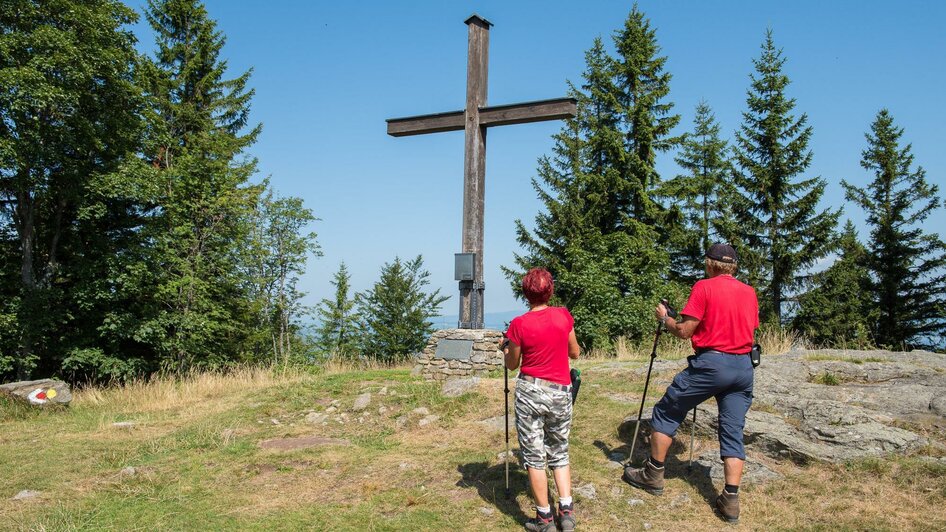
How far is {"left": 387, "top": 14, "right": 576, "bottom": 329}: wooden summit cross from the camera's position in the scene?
10.9 m

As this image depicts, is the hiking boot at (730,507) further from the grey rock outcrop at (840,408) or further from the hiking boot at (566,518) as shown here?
the grey rock outcrop at (840,408)

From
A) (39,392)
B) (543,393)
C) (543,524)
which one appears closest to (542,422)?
(543,393)

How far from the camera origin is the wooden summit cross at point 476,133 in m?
10.9

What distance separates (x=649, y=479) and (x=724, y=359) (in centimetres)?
124

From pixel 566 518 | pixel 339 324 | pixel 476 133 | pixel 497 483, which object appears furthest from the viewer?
pixel 339 324

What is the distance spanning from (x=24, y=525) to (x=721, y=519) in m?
5.52

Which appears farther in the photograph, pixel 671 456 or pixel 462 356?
pixel 462 356

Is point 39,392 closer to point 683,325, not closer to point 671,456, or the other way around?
point 671,456

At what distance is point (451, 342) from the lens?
10750 mm

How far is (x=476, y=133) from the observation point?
1125 centimetres

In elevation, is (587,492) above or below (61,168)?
below

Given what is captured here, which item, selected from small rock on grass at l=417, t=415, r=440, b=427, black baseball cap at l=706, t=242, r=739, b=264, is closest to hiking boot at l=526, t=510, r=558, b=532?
black baseball cap at l=706, t=242, r=739, b=264

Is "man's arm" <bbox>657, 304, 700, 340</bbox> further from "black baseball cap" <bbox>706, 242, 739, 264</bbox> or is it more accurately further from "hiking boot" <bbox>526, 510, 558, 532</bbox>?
"hiking boot" <bbox>526, 510, 558, 532</bbox>

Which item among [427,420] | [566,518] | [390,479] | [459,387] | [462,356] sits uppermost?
[462,356]
